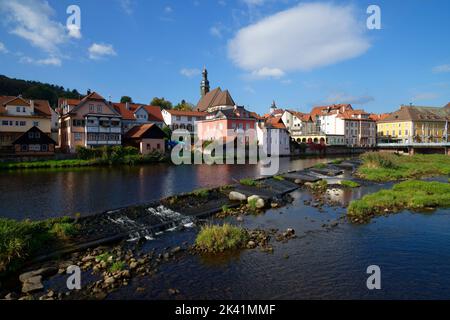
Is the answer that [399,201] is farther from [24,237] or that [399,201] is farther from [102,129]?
[102,129]

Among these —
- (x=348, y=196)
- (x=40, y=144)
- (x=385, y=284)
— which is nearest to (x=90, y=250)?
(x=385, y=284)

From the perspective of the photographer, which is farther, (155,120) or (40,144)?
(155,120)

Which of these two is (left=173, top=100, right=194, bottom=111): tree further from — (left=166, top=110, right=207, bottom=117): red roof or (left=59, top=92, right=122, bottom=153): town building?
(left=59, top=92, right=122, bottom=153): town building

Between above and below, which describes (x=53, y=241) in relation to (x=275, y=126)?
below

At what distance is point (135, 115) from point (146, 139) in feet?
38.2

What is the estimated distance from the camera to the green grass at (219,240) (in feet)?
46.3

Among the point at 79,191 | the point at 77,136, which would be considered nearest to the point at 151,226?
the point at 79,191

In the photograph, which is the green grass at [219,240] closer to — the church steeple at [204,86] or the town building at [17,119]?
the town building at [17,119]

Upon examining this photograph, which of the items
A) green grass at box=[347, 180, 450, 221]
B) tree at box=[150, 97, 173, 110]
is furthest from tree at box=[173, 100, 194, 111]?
green grass at box=[347, 180, 450, 221]

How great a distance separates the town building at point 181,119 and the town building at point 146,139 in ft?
45.7
